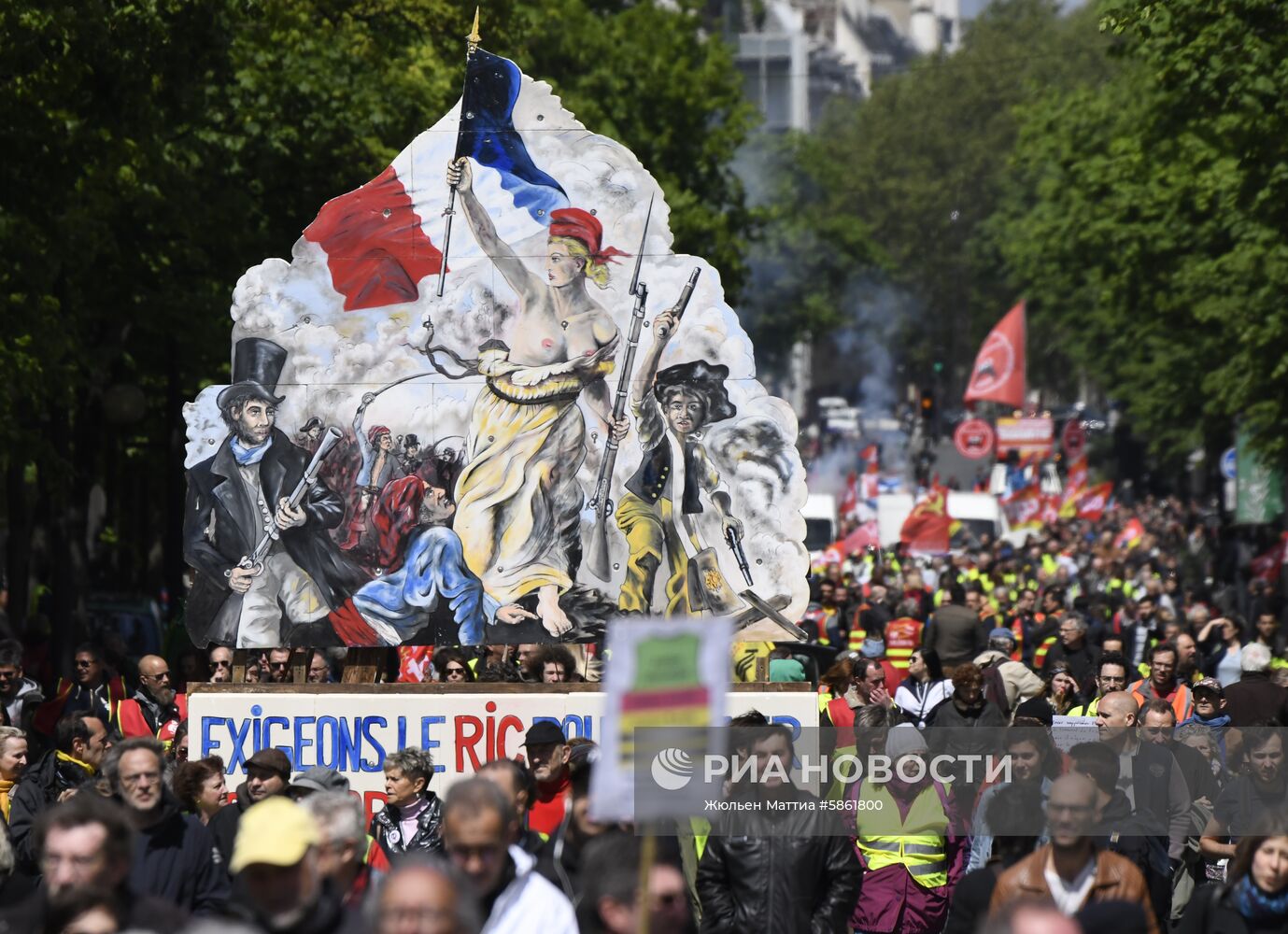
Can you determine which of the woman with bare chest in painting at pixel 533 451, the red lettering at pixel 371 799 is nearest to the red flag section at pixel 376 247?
the woman with bare chest in painting at pixel 533 451

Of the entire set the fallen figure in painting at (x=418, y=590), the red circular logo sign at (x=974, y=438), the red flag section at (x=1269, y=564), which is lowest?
the fallen figure in painting at (x=418, y=590)

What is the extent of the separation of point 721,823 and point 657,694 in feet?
9.74

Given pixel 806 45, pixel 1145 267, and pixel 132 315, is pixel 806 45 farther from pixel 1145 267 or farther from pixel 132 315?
pixel 132 315

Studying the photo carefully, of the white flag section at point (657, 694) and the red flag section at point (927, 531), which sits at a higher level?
the red flag section at point (927, 531)

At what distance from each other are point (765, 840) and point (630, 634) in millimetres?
2788

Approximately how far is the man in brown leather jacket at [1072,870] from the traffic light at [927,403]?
49251 millimetres

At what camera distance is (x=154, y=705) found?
50.4 feet

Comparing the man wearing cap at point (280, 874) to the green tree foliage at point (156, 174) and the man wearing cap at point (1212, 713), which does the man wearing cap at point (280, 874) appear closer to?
the man wearing cap at point (1212, 713)

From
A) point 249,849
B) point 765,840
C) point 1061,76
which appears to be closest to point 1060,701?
point 765,840

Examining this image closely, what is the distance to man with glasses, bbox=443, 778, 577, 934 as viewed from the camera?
7.10m

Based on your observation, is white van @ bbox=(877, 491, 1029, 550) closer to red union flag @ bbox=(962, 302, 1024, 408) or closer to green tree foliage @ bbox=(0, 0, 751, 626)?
green tree foliage @ bbox=(0, 0, 751, 626)

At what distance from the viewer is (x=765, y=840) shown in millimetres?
9312

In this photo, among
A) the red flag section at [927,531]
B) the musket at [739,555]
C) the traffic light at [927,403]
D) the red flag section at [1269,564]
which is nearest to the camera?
the musket at [739,555]

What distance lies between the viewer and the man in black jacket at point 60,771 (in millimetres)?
10750
